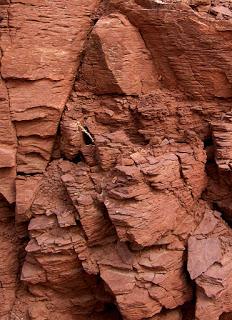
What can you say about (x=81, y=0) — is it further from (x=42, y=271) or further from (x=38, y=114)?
(x=42, y=271)

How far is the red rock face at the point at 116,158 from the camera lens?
281 inches

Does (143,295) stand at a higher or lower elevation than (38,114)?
lower

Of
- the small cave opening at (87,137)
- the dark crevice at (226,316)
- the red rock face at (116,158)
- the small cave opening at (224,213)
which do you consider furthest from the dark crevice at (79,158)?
the dark crevice at (226,316)

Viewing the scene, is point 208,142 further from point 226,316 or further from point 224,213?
point 226,316

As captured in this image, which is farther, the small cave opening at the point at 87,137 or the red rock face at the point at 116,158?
the small cave opening at the point at 87,137

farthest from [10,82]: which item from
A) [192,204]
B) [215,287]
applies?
[215,287]

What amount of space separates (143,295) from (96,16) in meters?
4.59

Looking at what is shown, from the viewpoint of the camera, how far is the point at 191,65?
764 centimetres

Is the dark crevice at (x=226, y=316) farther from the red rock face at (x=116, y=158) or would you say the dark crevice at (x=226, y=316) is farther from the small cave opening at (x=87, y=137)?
the small cave opening at (x=87, y=137)

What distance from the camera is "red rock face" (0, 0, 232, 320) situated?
23.5 feet

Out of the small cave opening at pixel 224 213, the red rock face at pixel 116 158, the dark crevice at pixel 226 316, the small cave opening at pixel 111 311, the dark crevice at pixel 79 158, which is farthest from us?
the small cave opening at pixel 111 311

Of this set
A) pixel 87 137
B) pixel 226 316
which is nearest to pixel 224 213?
pixel 226 316

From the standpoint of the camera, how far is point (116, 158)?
7.58 metres

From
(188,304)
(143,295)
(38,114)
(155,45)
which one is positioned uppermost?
(155,45)
